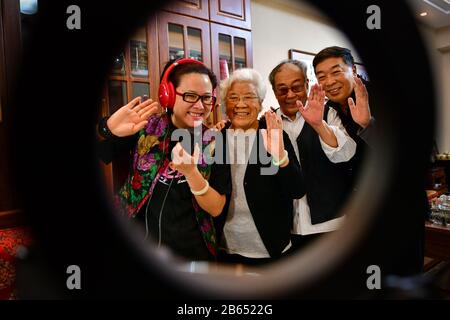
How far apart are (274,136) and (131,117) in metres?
0.31

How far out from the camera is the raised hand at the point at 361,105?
59 centimetres

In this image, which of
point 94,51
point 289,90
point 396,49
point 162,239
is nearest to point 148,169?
point 162,239

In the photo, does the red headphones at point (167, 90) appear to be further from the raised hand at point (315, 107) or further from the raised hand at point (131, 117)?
the raised hand at point (315, 107)

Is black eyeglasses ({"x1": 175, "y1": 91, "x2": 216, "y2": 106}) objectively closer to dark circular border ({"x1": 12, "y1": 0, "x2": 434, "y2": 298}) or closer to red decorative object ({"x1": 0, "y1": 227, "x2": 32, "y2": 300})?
dark circular border ({"x1": 12, "y1": 0, "x2": 434, "y2": 298})

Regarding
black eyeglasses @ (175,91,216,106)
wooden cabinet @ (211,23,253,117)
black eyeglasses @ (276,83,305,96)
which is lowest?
black eyeglasses @ (175,91,216,106)

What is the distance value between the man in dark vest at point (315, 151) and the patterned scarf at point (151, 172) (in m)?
0.22

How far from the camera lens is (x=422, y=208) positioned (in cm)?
57

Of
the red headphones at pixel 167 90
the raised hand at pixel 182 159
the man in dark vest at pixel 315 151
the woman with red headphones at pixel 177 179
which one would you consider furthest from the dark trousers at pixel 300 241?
the red headphones at pixel 167 90

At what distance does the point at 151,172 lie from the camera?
67 centimetres

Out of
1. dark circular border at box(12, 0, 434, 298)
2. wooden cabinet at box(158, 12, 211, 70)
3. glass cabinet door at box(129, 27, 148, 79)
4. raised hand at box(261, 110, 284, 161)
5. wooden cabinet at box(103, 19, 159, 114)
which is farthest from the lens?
wooden cabinet at box(158, 12, 211, 70)

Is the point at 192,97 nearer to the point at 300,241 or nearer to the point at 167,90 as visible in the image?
the point at 167,90

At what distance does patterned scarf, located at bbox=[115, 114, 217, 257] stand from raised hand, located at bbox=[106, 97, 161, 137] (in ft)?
0.22

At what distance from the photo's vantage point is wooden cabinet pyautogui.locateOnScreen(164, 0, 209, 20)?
0.97m

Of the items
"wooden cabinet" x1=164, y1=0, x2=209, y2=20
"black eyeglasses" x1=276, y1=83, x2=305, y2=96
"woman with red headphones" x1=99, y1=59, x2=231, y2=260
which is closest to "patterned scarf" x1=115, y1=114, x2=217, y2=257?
"woman with red headphones" x1=99, y1=59, x2=231, y2=260
